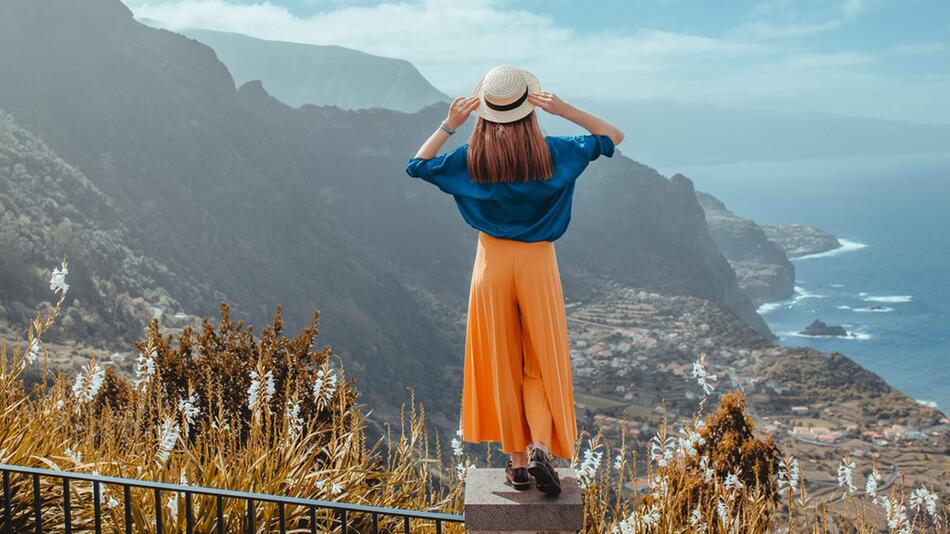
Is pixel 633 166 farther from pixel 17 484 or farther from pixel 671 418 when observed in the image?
pixel 17 484

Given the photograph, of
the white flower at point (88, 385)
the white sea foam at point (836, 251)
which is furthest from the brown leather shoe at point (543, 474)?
the white sea foam at point (836, 251)

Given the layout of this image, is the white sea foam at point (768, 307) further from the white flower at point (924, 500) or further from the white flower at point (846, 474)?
the white flower at point (846, 474)

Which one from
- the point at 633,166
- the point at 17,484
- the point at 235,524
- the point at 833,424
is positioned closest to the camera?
the point at 235,524

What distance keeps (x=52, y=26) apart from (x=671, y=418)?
70105 millimetres

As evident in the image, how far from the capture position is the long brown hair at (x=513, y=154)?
134 inches

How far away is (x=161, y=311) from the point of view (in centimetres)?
5897

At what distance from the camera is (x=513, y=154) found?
3398mm

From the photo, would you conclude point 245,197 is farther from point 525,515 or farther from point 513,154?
point 525,515

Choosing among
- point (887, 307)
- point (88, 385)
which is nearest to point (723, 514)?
point (88, 385)

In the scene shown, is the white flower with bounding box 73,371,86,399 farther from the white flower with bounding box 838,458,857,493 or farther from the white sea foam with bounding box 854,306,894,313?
the white sea foam with bounding box 854,306,894,313

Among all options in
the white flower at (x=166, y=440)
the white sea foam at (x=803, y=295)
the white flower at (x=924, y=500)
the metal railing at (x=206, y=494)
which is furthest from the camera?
the white sea foam at (x=803, y=295)

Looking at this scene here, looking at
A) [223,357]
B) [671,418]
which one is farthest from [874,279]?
[223,357]

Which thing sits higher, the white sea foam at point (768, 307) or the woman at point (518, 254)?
the white sea foam at point (768, 307)

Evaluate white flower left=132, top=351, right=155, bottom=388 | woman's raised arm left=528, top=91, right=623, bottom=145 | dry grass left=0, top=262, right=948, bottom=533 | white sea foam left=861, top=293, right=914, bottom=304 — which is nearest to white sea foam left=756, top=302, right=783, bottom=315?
white sea foam left=861, top=293, right=914, bottom=304
